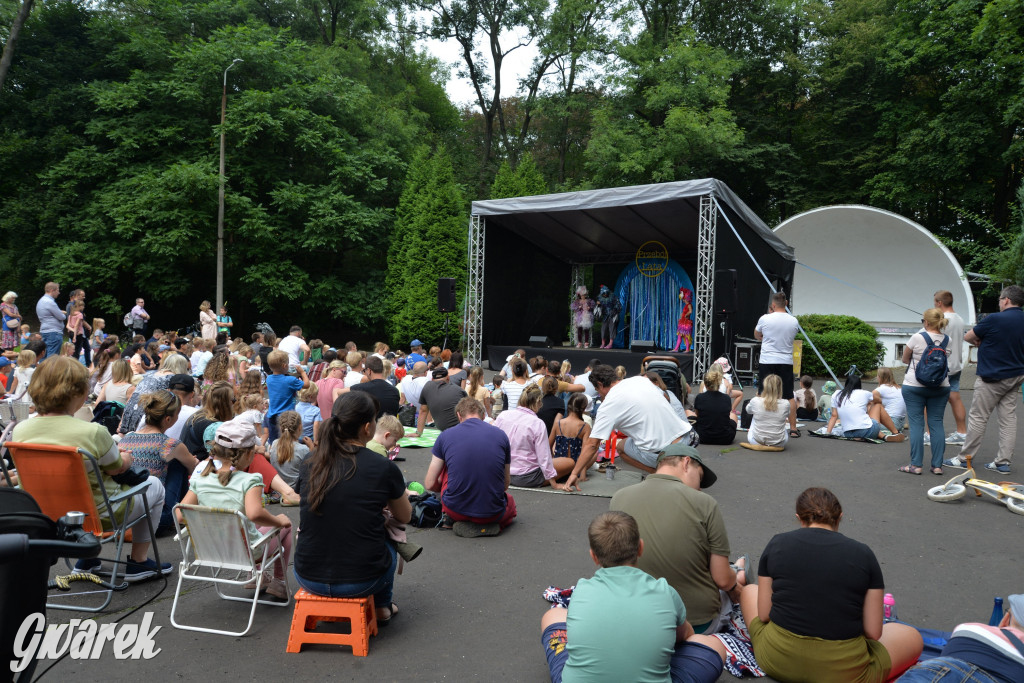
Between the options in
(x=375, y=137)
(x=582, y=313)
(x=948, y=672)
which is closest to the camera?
(x=948, y=672)

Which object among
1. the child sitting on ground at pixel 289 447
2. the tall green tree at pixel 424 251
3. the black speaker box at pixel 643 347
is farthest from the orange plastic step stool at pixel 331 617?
the tall green tree at pixel 424 251

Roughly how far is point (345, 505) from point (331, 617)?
521 millimetres

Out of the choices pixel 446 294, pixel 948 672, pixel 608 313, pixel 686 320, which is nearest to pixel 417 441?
pixel 948 672

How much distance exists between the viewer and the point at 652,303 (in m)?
18.5

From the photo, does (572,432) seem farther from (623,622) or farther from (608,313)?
(608,313)

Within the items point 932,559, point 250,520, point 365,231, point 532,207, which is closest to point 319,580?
point 250,520

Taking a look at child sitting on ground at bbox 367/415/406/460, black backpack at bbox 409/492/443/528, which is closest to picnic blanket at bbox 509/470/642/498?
black backpack at bbox 409/492/443/528

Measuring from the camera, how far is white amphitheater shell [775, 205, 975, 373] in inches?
810

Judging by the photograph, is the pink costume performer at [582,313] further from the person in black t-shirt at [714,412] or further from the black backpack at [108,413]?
the black backpack at [108,413]

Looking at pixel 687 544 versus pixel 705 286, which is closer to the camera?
pixel 687 544

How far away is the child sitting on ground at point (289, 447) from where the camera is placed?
5.54 meters

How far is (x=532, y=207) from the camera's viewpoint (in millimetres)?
14859

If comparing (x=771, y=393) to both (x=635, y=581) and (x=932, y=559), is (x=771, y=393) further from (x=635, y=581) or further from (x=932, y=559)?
(x=635, y=581)

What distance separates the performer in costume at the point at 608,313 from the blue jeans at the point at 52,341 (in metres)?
11.7
